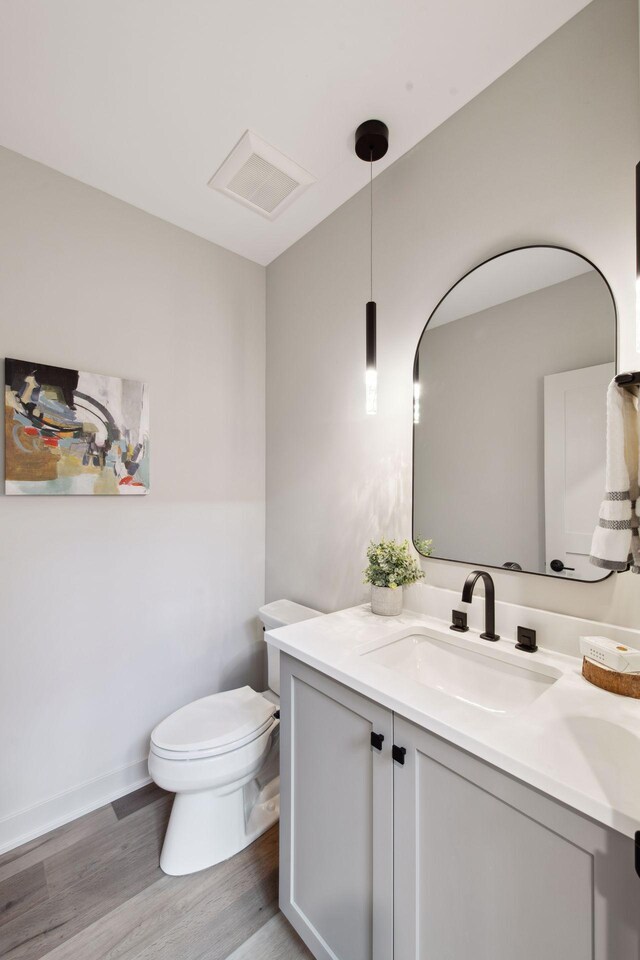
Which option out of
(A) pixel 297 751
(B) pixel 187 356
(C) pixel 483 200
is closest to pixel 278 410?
(B) pixel 187 356

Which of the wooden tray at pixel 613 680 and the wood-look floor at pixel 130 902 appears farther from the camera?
→ the wood-look floor at pixel 130 902

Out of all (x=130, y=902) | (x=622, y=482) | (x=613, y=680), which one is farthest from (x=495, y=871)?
(x=130, y=902)

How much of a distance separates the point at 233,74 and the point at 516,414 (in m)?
1.43

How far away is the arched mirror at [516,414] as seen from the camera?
113cm

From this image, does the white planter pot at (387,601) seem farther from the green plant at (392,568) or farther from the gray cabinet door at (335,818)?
the gray cabinet door at (335,818)

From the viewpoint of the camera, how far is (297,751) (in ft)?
3.98

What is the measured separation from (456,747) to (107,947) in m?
1.33

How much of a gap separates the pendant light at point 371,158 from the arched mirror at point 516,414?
0.78 feet

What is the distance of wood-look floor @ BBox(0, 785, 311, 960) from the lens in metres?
1.22

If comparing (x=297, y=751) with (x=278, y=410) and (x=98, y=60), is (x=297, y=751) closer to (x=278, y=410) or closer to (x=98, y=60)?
(x=278, y=410)

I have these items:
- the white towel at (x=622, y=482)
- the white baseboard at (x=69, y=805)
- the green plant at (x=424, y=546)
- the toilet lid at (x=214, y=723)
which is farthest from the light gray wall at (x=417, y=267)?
the white baseboard at (x=69, y=805)

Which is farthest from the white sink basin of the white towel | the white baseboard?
the white baseboard

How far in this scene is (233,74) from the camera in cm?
133

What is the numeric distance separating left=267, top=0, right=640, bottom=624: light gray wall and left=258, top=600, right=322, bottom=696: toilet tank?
0.26 feet
